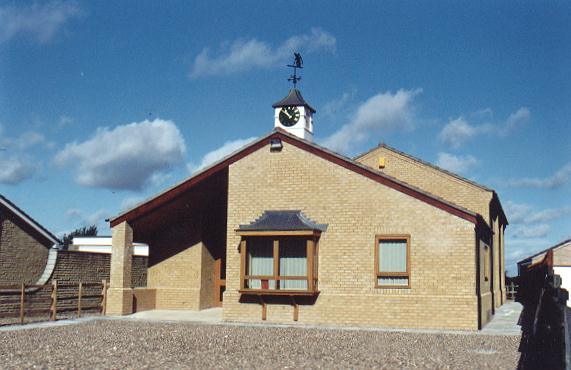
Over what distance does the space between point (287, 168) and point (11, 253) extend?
9.68m

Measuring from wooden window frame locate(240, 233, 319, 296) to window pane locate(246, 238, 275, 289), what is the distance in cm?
14

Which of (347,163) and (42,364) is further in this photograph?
(347,163)

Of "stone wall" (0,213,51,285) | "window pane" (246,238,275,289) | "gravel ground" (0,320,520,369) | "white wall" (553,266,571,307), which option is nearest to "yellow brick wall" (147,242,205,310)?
"stone wall" (0,213,51,285)

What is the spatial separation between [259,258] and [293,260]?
1.03m

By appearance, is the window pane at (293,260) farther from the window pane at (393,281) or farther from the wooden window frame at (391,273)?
the window pane at (393,281)

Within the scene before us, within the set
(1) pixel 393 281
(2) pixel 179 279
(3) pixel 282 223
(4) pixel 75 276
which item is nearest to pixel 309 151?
(3) pixel 282 223

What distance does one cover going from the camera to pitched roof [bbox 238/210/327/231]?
19047 millimetres

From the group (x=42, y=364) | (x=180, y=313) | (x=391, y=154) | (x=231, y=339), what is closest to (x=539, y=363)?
(x=42, y=364)

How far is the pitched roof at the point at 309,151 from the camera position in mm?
18141

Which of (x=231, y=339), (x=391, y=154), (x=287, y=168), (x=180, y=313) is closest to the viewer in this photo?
(x=231, y=339)

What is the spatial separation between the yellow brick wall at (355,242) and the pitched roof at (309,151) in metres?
0.17

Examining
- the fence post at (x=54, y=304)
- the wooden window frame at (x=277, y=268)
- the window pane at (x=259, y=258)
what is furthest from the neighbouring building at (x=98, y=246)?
the wooden window frame at (x=277, y=268)

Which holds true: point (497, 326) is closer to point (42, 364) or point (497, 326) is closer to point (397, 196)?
point (397, 196)

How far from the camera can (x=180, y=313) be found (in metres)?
22.1
